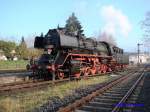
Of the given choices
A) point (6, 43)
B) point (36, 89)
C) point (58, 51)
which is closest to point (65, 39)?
point (58, 51)

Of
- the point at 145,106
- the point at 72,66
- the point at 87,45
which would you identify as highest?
the point at 87,45

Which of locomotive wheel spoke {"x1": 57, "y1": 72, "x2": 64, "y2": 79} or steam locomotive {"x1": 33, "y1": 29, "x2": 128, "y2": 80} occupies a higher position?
steam locomotive {"x1": 33, "y1": 29, "x2": 128, "y2": 80}

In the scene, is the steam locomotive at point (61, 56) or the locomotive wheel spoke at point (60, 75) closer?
the steam locomotive at point (61, 56)

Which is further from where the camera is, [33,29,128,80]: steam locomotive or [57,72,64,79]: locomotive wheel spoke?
[57,72,64,79]: locomotive wheel spoke

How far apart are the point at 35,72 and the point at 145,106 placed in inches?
498

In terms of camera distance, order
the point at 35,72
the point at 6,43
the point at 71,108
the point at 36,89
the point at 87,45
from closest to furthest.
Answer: the point at 71,108 < the point at 36,89 < the point at 35,72 < the point at 87,45 < the point at 6,43

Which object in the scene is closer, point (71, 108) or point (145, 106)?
point (71, 108)

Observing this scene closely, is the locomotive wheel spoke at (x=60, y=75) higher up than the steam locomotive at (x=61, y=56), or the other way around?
the steam locomotive at (x=61, y=56)

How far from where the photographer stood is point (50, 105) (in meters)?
11.7

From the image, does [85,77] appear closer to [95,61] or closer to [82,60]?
[82,60]

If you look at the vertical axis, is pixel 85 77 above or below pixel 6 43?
below

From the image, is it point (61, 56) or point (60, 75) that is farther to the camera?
point (60, 75)

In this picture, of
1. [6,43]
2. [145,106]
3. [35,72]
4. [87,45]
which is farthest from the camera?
[6,43]

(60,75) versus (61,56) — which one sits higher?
(61,56)
